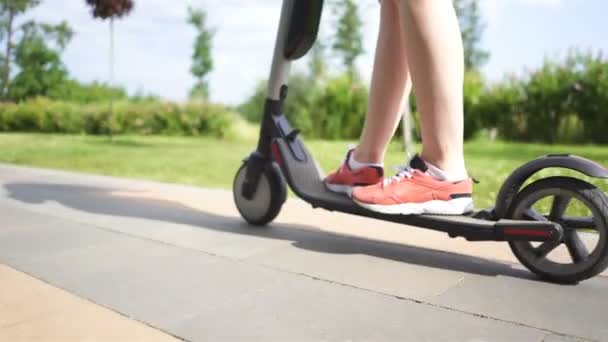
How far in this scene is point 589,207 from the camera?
125cm

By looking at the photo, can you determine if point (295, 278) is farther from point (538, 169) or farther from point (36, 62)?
point (36, 62)

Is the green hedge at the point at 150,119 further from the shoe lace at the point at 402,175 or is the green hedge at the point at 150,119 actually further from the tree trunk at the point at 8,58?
the shoe lace at the point at 402,175

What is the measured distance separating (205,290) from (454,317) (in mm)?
553

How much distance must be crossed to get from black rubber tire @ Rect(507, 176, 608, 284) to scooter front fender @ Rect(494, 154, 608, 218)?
0.03 meters

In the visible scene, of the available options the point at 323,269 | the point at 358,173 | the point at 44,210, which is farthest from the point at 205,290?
the point at 44,210

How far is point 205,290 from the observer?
4.11 feet

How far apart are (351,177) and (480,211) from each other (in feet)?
1.35

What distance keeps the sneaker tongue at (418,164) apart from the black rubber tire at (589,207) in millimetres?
260

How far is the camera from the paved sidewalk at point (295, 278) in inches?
40.9

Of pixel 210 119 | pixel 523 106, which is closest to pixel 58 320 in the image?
pixel 523 106

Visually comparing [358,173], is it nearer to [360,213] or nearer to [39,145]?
[360,213]

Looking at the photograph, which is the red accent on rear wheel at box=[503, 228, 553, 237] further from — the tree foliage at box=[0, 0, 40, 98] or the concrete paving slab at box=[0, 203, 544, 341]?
the tree foliage at box=[0, 0, 40, 98]

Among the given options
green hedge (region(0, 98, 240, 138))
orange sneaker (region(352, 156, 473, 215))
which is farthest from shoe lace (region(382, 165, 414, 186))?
green hedge (region(0, 98, 240, 138))

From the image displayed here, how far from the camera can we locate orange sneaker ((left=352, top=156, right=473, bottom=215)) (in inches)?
56.0
